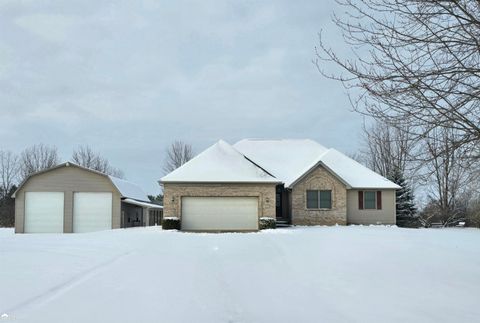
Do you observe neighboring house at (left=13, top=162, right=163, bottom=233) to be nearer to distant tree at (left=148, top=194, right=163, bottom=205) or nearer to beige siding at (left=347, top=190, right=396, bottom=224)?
beige siding at (left=347, top=190, right=396, bottom=224)

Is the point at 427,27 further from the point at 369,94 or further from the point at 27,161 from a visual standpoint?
the point at 27,161

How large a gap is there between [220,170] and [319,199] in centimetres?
695

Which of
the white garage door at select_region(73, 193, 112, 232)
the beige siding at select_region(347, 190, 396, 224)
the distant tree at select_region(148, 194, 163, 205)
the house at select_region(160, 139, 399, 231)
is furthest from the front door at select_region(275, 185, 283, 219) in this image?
the distant tree at select_region(148, 194, 163, 205)

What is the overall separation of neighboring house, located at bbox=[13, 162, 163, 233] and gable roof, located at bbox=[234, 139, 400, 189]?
35.1 ft

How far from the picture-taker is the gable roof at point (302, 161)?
33688mm

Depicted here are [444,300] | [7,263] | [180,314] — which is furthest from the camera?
[7,263]

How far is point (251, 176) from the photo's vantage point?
99.2ft

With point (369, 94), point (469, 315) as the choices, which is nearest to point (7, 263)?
point (369, 94)

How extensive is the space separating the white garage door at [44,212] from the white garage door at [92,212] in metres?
1.05

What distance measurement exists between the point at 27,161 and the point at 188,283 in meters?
63.7

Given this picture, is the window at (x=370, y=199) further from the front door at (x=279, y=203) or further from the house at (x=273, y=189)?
the front door at (x=279, y=203)

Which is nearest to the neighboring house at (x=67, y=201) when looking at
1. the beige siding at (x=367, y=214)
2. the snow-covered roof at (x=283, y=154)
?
the snow-covered roof at (x=283, y=154)

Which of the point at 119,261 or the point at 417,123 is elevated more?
the point at 417,123

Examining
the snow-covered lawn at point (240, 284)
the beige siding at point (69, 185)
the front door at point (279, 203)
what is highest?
the beige siding at point (69, 185)
